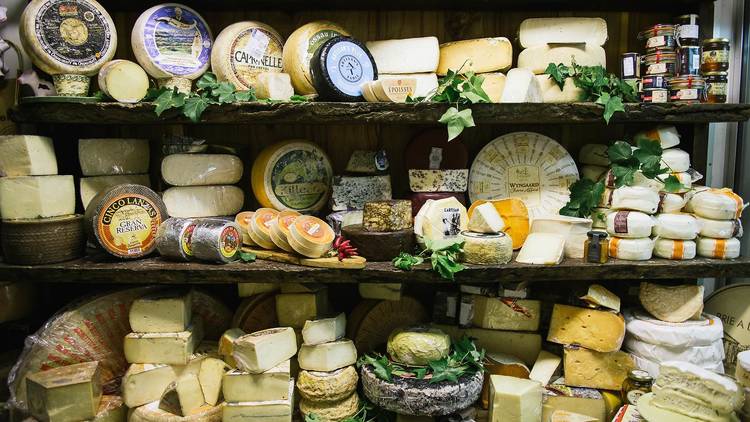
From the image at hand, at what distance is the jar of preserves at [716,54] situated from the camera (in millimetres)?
1986

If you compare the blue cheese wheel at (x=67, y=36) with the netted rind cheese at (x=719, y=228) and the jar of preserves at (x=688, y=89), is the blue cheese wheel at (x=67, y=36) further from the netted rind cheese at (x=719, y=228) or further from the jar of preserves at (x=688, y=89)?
the netted rind cheese at (x=719, y=228)

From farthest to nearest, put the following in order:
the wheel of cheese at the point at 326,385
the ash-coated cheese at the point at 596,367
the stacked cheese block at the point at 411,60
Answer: the stacked cheese block at the point at 411,60, the ash-coated cheese at the point at 596,367, the wheel of cheese at the point at 326,385

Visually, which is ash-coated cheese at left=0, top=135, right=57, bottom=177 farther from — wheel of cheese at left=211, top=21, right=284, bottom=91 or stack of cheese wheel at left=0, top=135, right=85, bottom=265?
wheel of cheese at left=211, top=21, right=284, bottom=91

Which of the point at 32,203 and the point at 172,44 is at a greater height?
the point at 172,44

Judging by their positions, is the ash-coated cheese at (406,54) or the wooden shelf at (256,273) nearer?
the wooden shelf at (256,273)

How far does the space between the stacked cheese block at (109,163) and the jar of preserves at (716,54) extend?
2.46 metres

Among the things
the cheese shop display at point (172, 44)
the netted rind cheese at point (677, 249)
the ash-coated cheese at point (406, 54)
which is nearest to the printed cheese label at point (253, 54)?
the cheese shop display at point (172, 44)

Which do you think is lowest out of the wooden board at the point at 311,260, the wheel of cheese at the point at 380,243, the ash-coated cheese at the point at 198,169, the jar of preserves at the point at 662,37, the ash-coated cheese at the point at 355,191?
the wooden board at the point at 311,260

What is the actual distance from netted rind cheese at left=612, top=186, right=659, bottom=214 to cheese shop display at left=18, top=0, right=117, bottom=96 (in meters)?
2.16

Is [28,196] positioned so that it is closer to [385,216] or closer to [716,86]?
[385,216]

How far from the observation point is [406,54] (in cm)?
211

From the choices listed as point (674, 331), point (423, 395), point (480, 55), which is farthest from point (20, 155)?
point (674, 331)

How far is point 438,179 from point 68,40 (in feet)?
5.20

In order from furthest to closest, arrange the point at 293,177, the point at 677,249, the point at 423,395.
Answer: the point at 293,177
the point at 677,249
the point at 423,395
